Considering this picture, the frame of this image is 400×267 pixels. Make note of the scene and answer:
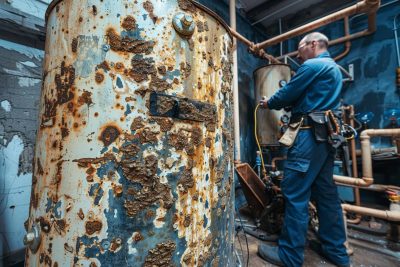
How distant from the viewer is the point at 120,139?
540mm

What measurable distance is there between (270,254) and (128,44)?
1.45m

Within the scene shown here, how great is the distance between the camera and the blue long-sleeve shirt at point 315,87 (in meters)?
1.28

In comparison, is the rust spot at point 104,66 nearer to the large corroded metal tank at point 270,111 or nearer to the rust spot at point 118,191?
the rust spot at point 118,191

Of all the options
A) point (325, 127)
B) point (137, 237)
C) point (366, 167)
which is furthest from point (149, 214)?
point (366, 167)

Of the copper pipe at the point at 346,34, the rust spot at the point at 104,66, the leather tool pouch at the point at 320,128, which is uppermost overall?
the copper pipe at the point at 346,34

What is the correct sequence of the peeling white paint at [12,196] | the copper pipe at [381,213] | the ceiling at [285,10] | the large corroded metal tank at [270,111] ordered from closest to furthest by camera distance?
1. the peeling white paint at [12,196]
2. the copper pipe at [381,213]
3. the large corroded metal tank at [270,111]
4. the ceiling at [285,10]

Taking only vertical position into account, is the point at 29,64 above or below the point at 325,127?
above

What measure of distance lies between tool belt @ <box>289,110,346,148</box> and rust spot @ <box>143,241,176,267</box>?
42.5 inches

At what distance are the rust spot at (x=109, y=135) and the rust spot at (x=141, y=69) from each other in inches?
5.9

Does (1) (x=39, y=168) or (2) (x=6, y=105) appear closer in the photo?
(1) (x=39, y=168)

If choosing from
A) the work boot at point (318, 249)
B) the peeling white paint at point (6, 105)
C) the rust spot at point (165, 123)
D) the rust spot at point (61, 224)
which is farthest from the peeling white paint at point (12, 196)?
the work boot at point (318, 249)

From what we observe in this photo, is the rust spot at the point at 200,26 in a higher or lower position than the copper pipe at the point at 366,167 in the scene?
higher

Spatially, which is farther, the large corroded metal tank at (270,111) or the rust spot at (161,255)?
the large corroded metal tank at (270,111)

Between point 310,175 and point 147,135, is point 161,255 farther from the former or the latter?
point 310,175
